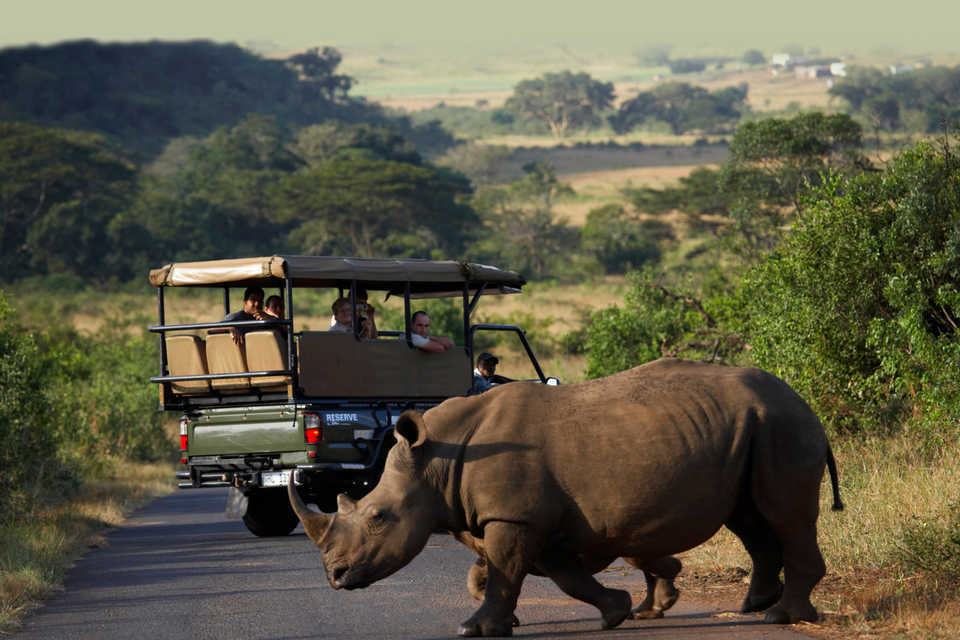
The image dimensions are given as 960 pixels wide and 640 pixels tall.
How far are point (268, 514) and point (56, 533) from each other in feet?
6.78

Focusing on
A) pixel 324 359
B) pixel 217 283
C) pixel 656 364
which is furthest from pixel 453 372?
pixel 656 364

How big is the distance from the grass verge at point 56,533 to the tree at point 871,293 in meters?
7.23

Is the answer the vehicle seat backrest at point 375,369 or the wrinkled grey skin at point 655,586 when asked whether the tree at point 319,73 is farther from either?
the wrinkled grey skin at point 655,586

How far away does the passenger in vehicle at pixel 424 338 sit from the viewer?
531 inches

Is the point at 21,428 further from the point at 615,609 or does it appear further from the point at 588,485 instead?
the point at 588,485

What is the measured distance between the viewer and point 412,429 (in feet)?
26.7

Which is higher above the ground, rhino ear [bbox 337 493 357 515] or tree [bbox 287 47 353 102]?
rhino ear [bbox 337 493 357 515]

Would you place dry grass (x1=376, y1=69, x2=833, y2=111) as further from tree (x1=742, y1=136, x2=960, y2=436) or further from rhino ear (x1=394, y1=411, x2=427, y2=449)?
rhino ear (x1=394, y1=411, x2=427, y2=449)

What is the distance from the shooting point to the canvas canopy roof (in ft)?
41.3

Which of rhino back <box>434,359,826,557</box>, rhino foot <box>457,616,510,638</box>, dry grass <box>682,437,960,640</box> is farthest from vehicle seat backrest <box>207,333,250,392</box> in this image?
rhino foot <box>457,616,510,638</box>

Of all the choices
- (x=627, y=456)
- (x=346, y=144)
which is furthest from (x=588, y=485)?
(x=346, y=144)

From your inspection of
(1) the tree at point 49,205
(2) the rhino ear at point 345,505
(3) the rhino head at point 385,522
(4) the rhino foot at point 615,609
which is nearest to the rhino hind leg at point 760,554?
(4) the rhino foot at point 615,609

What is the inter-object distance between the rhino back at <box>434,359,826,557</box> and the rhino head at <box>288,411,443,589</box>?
9.9 inches

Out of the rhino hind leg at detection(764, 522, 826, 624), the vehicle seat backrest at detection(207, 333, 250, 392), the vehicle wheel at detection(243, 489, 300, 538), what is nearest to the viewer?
the rhino hind leg at detection(764, 522, 826, 624)
